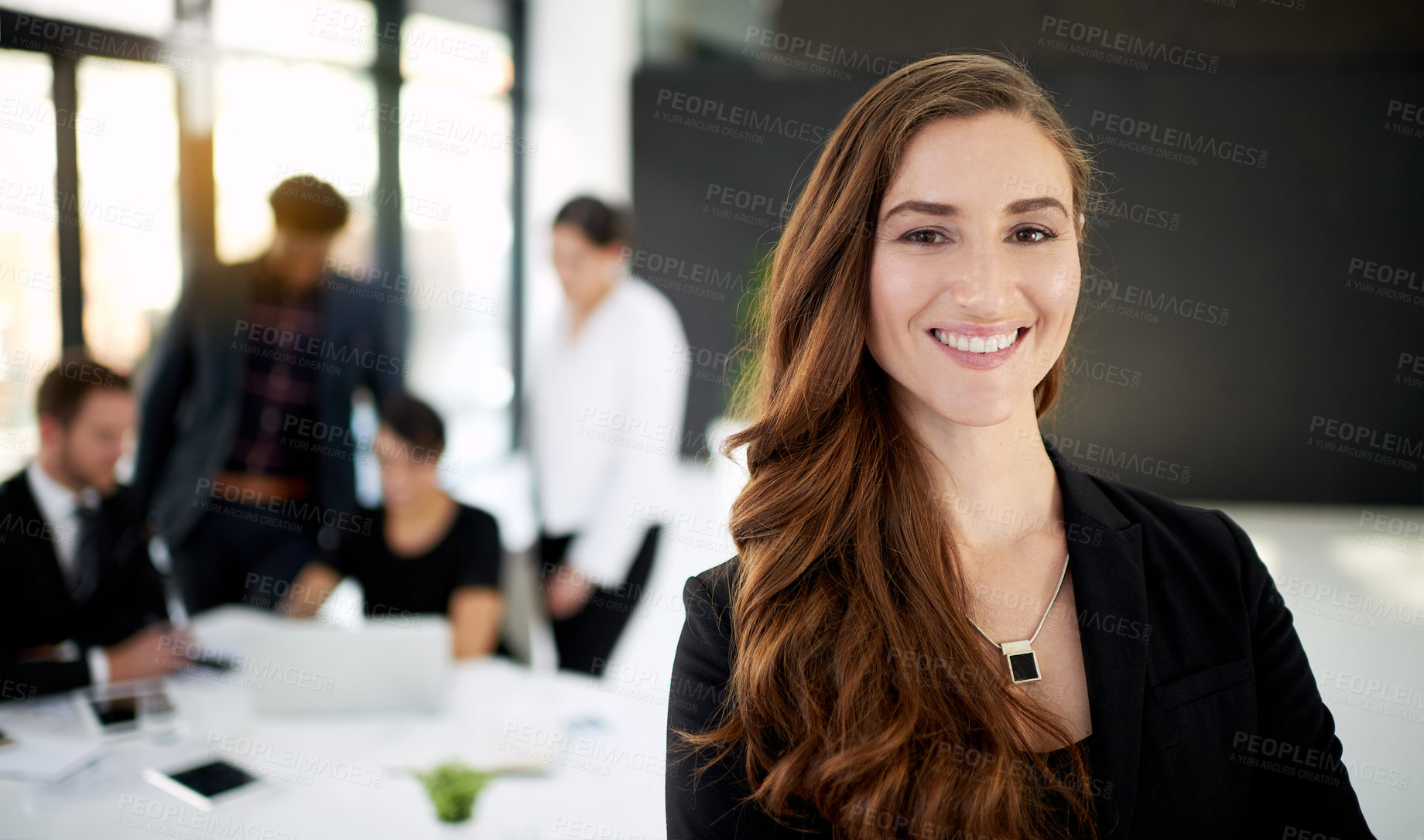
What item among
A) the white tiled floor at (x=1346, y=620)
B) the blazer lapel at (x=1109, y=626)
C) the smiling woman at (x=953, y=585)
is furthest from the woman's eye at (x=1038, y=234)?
the white tiled floor at (x=1346, y=620)

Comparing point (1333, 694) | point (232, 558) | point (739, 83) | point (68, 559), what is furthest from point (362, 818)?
point (739, 83)

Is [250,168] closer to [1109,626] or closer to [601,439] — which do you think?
[601,439]

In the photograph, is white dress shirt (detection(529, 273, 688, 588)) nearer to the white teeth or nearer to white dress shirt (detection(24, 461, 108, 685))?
white dress shirt (detection(24, 461, 108, 685))

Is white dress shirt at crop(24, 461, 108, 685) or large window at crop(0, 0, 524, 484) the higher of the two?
large window at crop(0, 0, 524, 484)

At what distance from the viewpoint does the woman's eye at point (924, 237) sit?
1.29 m

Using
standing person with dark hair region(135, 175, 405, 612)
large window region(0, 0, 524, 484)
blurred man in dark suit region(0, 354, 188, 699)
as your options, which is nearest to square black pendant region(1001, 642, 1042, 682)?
blurred man in dark suit region(0, 354, 188, 699)

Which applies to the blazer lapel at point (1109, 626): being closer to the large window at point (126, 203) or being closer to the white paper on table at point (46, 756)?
the white paper on table at point (46, 756)

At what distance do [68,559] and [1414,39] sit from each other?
7230 millimetres

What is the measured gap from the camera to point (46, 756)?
2.22 m

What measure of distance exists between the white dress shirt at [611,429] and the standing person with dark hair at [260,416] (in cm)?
76

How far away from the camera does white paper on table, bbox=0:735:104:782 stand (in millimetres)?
2143

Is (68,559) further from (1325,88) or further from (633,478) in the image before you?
(1325,88)

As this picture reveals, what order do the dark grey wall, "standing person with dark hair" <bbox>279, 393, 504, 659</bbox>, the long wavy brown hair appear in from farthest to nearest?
the dark grey wall → "standing person with dark hair" <bbox>279, 393, 504, 659</bbox> → the long wavy brown hair

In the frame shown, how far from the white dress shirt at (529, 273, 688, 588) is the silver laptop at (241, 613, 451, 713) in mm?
1116
